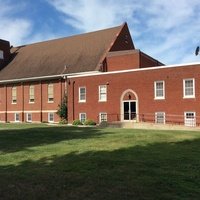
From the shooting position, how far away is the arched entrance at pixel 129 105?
130 feet

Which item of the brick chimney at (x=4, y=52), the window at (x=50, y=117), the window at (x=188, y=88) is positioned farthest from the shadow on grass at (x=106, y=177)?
the brick chimney at (x=4, y=52)

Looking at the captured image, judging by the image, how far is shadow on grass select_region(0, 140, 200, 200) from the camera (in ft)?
27.5

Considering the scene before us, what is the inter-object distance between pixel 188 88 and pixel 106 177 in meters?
27.3

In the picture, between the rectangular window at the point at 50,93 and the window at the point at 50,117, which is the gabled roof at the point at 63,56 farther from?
the window at the point at 50,117

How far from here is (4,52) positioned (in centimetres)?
5953

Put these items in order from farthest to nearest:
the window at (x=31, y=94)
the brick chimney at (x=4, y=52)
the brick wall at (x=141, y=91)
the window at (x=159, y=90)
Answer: the brick chimney at (x=4, y=52) → the window at (x=31, y=94) → the window at (x=159, y=90) → the brick wall at (x=141, y=91)

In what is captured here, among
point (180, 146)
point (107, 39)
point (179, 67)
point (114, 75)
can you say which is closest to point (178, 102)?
point (179, 67)

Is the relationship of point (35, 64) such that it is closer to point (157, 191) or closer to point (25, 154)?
point (25, 154)

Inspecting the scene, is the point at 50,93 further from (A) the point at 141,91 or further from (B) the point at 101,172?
(B) the point at 101,172

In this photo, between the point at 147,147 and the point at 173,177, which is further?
the point at 147,147

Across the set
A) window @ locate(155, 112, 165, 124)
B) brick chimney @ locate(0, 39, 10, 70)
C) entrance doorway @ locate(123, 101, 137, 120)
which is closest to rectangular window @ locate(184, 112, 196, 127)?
window @ locate(155, 112, 165, 124)

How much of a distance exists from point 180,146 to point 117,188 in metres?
8.50

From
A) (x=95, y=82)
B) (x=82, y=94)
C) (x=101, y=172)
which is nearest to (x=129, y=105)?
(x=95, y=82)

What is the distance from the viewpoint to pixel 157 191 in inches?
337
